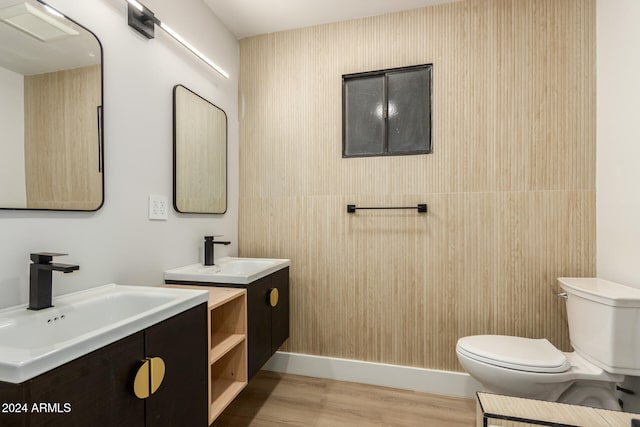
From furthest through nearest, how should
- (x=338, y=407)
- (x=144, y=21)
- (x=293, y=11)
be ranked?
(x=293, y=11)
(x=338, y=407)
(x=144, y=21)

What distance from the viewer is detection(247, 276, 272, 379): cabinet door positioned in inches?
64.8

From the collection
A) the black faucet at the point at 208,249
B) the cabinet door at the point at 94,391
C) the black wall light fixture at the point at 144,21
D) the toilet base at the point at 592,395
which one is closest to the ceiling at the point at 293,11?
the black wall light fixture at the point at 144,21

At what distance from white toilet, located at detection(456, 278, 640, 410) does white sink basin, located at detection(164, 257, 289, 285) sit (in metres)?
1.15

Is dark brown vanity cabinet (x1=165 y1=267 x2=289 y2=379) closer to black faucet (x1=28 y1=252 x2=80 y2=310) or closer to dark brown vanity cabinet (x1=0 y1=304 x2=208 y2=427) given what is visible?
dark brown vanity cabinet (x1=0 y1=304 x2=208 y2=427)

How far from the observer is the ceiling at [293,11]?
6.63ft

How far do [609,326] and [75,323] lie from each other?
220cm

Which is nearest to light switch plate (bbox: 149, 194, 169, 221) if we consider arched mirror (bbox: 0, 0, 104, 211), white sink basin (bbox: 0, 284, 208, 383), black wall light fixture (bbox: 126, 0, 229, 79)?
arched mirror (bbox: 0, 0, 104, 211)

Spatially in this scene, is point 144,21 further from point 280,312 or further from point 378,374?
point 378,374

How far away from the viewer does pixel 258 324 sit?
1739 millimetres

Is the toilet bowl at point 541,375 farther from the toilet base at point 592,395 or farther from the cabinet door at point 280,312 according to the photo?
the cabinet door at point 280,312

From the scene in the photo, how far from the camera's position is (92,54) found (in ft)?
4.24

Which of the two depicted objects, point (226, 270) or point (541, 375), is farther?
point (226, 270)

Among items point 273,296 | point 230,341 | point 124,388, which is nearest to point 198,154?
point 273,296

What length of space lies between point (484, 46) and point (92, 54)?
84.1 inches
